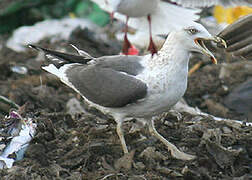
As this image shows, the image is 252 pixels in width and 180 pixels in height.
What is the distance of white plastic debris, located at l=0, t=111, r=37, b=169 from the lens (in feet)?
12.0

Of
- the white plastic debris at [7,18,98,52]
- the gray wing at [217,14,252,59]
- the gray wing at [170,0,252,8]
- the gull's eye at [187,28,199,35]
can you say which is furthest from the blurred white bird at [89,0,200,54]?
the gull's eye at [187,28,199,35]

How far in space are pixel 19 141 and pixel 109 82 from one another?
0.69 metres

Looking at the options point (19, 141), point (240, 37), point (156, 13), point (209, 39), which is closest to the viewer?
point (209, 39)

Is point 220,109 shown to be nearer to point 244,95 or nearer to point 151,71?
point 244,95

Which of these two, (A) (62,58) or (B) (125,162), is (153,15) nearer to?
(A) (62,58)

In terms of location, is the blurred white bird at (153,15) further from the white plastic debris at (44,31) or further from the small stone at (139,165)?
the small stone at (139,165)

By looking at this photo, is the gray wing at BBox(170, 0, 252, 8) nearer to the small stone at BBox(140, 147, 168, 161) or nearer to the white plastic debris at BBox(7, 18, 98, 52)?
the white plastic debris at BBox(7, 18, 98, 52)

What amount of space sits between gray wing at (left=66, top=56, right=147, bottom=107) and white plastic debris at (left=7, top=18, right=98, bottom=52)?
12.4ft

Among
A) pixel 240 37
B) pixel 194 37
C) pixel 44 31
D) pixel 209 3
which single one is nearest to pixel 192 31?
pixel 194 37

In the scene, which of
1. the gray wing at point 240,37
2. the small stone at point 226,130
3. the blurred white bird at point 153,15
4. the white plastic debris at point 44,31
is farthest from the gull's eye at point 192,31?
the white plastic debris at point 44,31

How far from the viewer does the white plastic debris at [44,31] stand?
306 inches

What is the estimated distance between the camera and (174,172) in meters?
3.51

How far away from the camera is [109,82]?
3.69m

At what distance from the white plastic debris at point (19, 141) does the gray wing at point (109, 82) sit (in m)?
0.41
